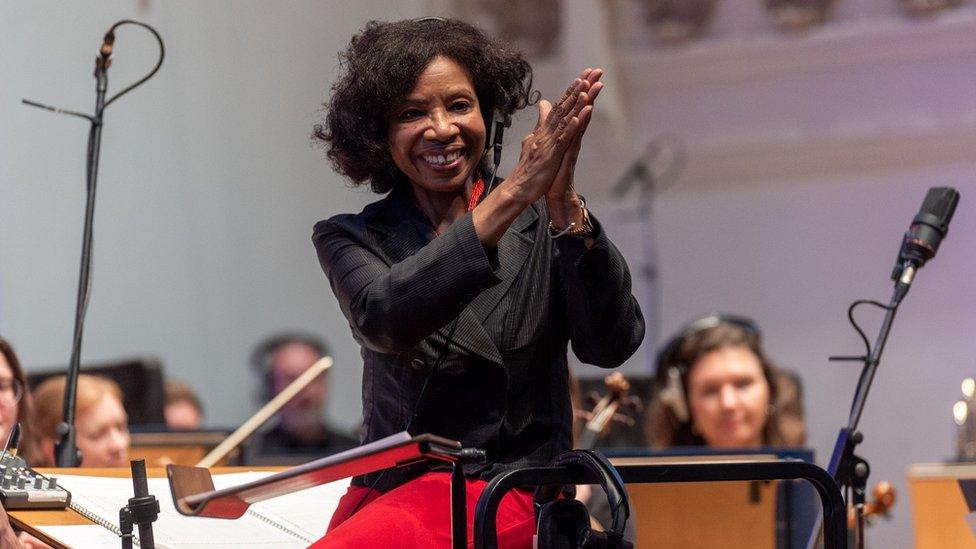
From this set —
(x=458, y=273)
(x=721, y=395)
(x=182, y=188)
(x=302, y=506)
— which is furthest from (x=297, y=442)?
(x=458, y=273)

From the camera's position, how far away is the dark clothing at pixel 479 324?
1896 millimetres

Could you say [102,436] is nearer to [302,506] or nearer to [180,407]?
[302,506]

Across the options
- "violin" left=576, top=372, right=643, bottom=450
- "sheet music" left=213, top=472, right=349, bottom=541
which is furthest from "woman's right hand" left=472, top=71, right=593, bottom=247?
"violin" left=576, top=372, right=643, bottom=450

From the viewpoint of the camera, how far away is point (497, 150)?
Answer: 2037 millimetres

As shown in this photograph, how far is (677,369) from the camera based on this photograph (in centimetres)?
408

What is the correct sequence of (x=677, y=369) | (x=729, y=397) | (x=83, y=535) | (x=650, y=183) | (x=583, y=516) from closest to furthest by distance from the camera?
(x=583, y=516) < (x=83, y=535) < (x=729, y=397) < (x=677, y=369) < (x=650, y=183)

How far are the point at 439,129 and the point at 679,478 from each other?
61 centimetres

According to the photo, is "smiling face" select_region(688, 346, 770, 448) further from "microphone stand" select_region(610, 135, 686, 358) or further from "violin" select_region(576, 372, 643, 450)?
"microphone stand" select_region(610, 135, 686, 358)

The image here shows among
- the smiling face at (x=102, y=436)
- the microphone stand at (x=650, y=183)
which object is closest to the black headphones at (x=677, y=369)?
the smiling face at (x=102, y=436)

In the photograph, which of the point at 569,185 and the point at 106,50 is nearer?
the point at 569,185

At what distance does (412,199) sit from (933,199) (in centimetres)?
114

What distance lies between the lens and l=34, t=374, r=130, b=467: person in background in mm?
3697

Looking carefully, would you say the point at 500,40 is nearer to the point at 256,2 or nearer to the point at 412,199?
the point at 412,199

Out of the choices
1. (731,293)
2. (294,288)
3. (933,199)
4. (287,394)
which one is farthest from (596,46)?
(933,199)
